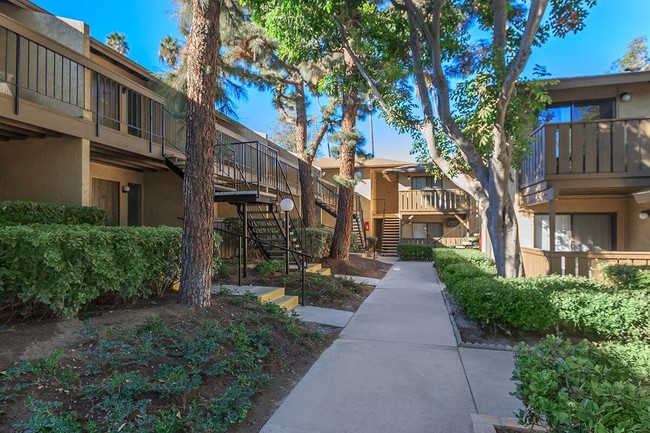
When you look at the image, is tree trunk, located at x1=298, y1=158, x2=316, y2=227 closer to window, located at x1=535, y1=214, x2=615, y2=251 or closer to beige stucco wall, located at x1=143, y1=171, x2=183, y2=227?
beige stucco wall, located at x1=143, y1=171, x2=183, y2=227

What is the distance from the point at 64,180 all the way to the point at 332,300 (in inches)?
233

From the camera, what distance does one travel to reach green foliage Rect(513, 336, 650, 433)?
2051mm

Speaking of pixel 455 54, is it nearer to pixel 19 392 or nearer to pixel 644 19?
pixel 644 19

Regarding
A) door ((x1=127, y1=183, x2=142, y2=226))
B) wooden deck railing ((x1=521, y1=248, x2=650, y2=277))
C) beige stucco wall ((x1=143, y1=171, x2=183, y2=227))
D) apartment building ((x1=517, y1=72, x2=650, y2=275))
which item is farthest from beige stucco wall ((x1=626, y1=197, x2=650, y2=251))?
door ((x1=127, y1=183, x2=142, y2=226))

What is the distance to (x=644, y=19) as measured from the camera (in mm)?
10258

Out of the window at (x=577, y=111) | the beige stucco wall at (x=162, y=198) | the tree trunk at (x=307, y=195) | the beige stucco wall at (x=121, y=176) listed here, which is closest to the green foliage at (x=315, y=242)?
the tree trunk at (x=307, y=195)

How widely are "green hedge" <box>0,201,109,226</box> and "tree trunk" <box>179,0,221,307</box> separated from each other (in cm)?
249

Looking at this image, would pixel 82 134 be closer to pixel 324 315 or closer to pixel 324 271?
pixel 324 315

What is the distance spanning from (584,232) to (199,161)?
1080cm

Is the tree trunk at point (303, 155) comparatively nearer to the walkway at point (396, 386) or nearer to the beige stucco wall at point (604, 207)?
the beige stucco wall at point (604, 207)

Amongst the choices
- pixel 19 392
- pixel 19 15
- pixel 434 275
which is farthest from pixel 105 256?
pixel 434 275

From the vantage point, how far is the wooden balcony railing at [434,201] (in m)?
22.3

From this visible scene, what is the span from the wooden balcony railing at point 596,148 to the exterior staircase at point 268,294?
20.6 ft

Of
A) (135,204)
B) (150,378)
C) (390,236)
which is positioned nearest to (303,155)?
(135,204)
